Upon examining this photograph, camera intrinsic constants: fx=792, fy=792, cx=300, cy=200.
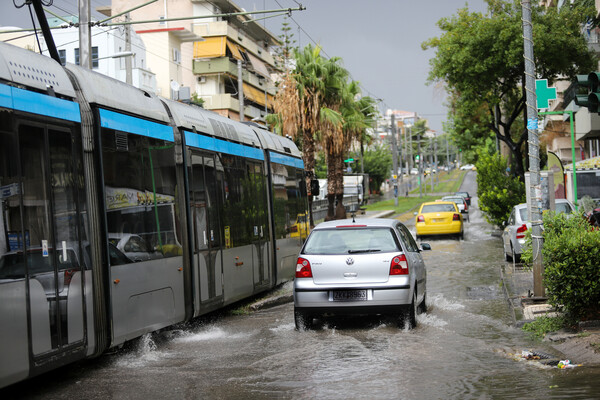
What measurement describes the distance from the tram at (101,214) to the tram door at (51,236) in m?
0.02

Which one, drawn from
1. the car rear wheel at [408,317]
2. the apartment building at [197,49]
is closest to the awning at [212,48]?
the apartment building at [197,49]

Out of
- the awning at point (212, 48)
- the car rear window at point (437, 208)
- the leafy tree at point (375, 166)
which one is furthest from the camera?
the leafy tree at point (375, 166)

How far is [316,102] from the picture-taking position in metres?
34.5

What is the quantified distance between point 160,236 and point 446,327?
14.1ft

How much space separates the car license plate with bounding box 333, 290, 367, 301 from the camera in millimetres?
10742

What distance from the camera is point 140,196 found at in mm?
9398

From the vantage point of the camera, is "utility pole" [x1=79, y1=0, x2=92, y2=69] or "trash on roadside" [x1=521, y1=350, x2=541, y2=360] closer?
"trash on roadside" [x1=521, y1=350, x2=541, y2=360]

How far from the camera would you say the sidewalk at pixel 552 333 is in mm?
8305

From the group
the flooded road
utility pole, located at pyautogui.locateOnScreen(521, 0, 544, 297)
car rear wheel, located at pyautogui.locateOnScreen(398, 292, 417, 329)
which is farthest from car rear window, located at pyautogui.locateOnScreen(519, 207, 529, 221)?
car rear wheel, located at pyautogui.locateOnScreen(398, 292, 417, 329)

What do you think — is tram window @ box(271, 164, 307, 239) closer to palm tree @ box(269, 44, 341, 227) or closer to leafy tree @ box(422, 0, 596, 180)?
palm tree @ box(269, 44, 341, 227)

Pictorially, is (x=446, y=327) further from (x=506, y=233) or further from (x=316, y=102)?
(x=316, y=102)

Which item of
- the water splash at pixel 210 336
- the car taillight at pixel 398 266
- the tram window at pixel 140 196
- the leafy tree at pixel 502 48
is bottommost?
the water splash at pixel 210 336

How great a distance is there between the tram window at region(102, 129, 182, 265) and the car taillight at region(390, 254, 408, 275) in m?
2.90

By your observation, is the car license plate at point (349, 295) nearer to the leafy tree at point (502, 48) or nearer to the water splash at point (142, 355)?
the water splash at point (142, 355)
